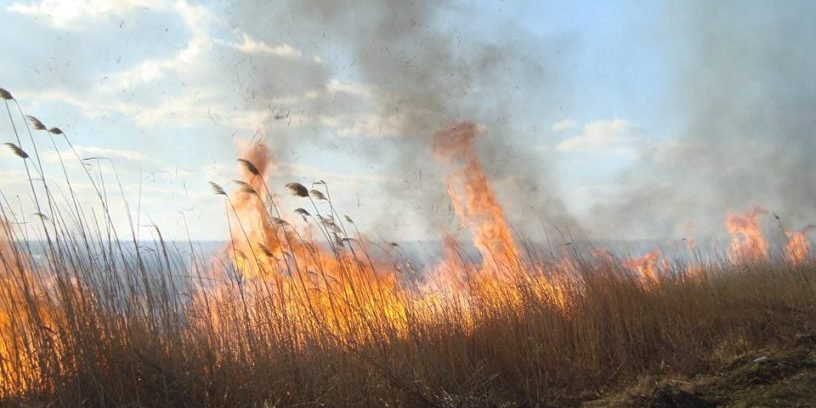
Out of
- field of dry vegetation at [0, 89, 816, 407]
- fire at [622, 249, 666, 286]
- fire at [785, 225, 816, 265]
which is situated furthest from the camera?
fire at [785, 225, 816, 265]

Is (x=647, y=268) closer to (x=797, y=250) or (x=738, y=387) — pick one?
(x=738, y=387)

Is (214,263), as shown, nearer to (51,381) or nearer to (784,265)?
(51,381)

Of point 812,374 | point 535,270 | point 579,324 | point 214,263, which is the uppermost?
point 214,263

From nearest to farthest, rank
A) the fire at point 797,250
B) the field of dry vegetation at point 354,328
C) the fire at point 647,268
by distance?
1. the field of dry vegetation at point 354,328
2. the fire at point 647,268
3. the fire at point 797,250

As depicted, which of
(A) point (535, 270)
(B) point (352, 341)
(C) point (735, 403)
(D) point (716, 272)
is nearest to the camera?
(C) point (735, 403)

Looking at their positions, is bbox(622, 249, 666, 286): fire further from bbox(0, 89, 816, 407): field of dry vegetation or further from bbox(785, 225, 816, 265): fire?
bbox(785, 225, 816, 265): fire

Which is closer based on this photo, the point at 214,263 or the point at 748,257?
the point at 214,263

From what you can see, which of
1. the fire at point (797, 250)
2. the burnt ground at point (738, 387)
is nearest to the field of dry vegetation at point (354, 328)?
the burnt ground at point (738, 387)

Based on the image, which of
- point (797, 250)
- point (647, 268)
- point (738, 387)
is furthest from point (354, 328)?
point (797, 250)

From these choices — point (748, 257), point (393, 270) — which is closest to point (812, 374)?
point (393, 270)

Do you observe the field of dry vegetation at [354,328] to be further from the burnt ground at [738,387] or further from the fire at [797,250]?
the fire at [797,250]

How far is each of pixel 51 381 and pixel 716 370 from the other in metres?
5.15

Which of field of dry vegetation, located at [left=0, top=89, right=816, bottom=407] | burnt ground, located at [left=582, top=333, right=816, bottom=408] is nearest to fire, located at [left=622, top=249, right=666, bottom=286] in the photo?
field of dry vegetation, located at [left=0, top=89, right=816, bottom=407]

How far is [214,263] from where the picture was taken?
538cm
